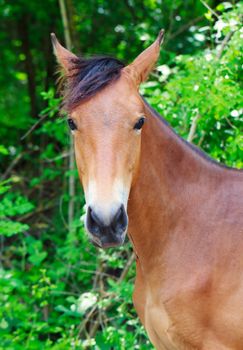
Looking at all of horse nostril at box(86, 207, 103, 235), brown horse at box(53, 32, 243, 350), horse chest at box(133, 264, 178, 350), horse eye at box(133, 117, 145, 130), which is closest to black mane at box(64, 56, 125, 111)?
brown horse at box(53, 32, 243, 350)

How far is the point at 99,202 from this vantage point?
2.91 metres

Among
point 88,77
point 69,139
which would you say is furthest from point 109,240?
point 69,139

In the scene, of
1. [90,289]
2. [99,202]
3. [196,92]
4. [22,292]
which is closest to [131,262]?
[90,289]

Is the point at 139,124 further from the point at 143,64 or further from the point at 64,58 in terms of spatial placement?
the point at 64,58

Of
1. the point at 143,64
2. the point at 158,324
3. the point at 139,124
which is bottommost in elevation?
the point at 158,324

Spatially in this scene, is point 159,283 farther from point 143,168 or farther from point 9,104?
point 9,104

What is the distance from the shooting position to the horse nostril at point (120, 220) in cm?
291

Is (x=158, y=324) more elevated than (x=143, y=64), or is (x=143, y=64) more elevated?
(x=143, y=64)

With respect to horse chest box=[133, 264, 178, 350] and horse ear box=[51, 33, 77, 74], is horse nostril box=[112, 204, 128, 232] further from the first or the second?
horse ear box=[51, 33, 77, 74]

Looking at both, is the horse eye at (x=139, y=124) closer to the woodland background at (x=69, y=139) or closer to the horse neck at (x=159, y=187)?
the horse neck at (x=159, y=187)

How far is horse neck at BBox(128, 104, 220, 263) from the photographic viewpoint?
3439 millimetres

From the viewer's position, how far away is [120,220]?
2938 mm

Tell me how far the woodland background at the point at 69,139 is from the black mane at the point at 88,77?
3.69ft

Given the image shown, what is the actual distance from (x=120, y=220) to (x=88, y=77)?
0.79 m
